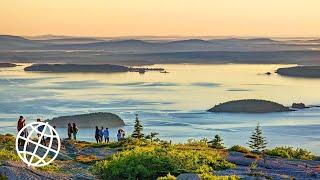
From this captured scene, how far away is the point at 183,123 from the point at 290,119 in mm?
25775

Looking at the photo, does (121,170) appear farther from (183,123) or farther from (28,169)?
(183,123)

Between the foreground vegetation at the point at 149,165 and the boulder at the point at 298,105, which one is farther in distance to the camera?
the boulder at the point at 298,105

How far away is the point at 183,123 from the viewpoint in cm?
11619

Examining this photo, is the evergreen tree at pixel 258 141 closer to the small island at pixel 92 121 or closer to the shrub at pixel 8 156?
the shrub at pixel 8 156

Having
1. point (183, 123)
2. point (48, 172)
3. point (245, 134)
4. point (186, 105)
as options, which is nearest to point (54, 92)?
point (186, 105)

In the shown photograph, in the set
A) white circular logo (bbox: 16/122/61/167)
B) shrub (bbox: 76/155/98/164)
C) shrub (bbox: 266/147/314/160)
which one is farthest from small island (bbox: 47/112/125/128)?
white circular logo (bbox: 16/122/61/167)

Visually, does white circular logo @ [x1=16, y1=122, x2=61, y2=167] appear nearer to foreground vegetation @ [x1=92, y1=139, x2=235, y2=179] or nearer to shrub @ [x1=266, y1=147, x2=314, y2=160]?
foreground vegetation @ [x1=92, y1=139, x2=235, y2=179]

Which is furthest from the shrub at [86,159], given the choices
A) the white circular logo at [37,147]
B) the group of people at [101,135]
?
the group of people at [101,135]

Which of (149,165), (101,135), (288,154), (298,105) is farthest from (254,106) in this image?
(149,165)

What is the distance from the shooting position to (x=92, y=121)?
114 meters

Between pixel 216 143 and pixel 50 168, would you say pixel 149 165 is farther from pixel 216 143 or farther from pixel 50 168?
pixel 216 143

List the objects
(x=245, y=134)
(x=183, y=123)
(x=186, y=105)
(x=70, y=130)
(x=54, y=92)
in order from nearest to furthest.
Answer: (x=70, y=130)
(x=245, y=134)
(x=183, y=123)
(x=186, y=105)
(x=54, y=92)

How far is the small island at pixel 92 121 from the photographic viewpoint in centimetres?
10747

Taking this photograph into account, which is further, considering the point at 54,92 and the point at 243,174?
the point at 54,92
